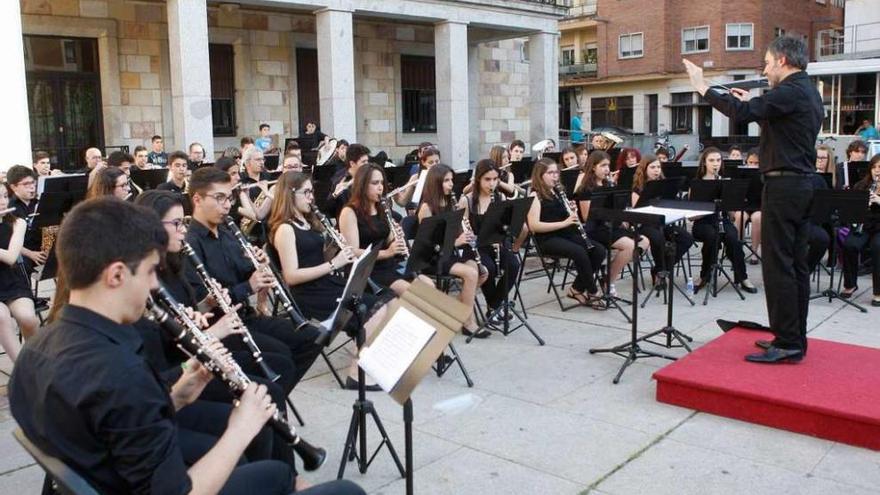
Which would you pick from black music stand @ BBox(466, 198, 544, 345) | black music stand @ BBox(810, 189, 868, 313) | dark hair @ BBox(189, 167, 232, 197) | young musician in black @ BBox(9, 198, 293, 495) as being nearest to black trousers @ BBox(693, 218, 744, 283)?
black music stand @ BBox(810, 189, 868, 313)

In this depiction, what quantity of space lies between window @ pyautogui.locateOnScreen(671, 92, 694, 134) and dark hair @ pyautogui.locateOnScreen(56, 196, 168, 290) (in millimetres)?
39710

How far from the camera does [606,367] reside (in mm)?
5801

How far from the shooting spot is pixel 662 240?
8.34 meters

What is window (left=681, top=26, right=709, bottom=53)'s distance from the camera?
39.7 m

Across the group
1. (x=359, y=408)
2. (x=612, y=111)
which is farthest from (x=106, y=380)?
(x=612, y=111)

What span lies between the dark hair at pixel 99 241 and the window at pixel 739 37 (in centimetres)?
4092

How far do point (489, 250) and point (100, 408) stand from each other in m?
5.40

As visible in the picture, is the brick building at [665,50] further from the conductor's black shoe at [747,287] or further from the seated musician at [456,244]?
the seated musician at [456,244]

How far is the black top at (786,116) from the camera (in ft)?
15.9

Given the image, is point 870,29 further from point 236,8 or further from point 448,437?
point 448,437

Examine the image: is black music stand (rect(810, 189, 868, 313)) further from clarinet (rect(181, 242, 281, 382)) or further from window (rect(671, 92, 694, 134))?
window (rect(671, 92, 694, 134))

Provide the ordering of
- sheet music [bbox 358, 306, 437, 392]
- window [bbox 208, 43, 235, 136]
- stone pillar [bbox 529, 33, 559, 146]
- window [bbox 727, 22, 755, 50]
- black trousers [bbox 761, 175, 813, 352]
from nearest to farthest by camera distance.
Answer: sheet music [bbox 358, 306, 437, 392]
black trousers [bbox 761, 175, 813, 352]
window [bbox 208, 43, 235, 136]
stone pillar [bbox 529, 33, 559, 146]
window [bbox 727, 22, 755, 50]

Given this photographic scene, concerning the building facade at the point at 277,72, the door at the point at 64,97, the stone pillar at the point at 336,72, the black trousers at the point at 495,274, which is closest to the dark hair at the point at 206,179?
the black trousers at the point at 495,274

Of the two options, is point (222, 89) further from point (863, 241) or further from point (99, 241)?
point (99, 241)
